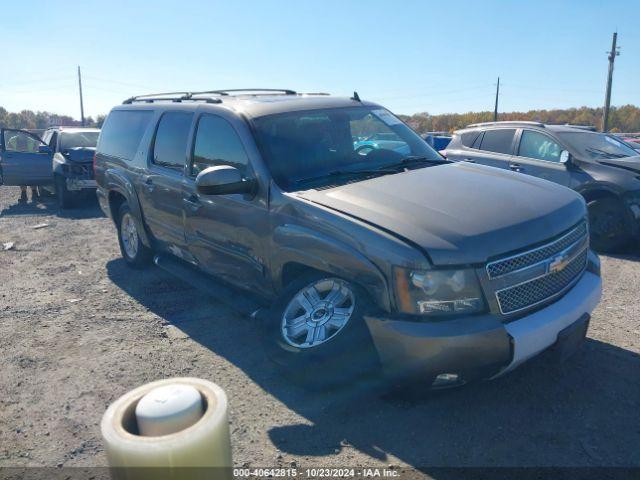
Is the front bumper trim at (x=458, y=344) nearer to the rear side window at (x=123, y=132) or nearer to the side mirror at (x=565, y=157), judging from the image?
the rear side window at (x=123, y=132)

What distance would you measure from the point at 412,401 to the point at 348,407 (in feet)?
1.28

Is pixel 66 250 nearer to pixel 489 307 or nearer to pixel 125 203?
pixel 125 203

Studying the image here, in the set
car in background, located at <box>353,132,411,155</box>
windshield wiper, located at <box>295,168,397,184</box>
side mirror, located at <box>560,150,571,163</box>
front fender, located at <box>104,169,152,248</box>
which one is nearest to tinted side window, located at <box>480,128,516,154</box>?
side mirror, located at <box>560,150,571,163</box>

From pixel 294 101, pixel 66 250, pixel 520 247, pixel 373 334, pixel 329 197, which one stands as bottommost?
pixel 66 250

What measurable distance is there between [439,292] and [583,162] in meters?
5.48

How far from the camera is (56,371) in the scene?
386 cm

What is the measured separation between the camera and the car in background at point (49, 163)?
10.7 meters

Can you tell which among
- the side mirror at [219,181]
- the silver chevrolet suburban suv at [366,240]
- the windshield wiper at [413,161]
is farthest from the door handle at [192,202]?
the windshield wiper at [413,161]

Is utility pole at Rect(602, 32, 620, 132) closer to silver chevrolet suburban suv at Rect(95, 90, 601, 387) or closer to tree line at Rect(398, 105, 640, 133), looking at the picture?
tree line at Rect(398, 105, 640, 133)

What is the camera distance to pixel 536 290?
2996mm

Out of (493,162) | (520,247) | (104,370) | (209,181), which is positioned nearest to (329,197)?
(209,181)

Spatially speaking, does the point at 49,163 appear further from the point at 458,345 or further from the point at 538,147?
the point at 458,345

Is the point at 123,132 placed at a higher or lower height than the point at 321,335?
higher

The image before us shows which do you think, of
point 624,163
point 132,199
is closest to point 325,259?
point 132,199
